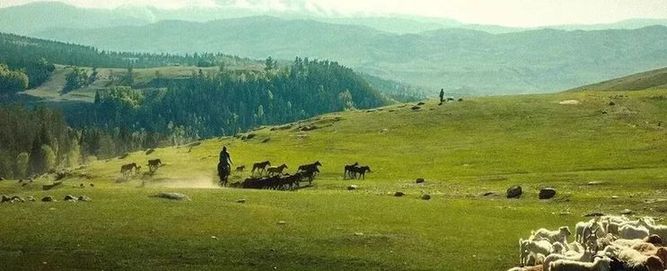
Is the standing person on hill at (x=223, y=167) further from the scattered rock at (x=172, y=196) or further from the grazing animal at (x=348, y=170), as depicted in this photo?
the scattered rock at (x=172, y=196)

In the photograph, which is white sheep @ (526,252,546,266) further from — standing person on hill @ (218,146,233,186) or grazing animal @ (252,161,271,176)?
grazing animal @ (252,161,271,176)

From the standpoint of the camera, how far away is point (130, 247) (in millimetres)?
35031

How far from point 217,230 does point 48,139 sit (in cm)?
17571

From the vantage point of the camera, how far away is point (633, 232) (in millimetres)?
33000

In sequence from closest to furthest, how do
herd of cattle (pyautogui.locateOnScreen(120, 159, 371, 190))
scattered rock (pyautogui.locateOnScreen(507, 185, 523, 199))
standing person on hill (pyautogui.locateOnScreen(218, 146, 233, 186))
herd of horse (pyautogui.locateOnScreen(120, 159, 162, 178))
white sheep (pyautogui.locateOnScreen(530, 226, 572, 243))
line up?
white sheep (pyautogui.locateOnScreen(530, 226, 572, 243))
scattered rock (pyautogui.locateOnScreen(507, 185, 523, 199))
herd of cattle (pyautogui.locateOnScreen(120, 159, 371, 190))
standing person on hill (pyautogui.locateOnScreen(218, 146, 233, 186))
herd of horse (pyautogui.locateOnScreen(120, 159, 162, 178))

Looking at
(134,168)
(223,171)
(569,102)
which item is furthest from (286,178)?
(569,102)

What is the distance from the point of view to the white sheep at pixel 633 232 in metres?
32.7

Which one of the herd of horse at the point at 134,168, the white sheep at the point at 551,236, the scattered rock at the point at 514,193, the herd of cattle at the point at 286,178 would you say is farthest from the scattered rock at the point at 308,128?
the white sheep at the point at 551,236

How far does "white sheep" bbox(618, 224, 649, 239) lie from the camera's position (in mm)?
32719

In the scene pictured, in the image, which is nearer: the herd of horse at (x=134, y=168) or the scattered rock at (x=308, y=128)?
the herd of horse at (x=134, y=168)

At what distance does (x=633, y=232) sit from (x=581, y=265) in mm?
9338

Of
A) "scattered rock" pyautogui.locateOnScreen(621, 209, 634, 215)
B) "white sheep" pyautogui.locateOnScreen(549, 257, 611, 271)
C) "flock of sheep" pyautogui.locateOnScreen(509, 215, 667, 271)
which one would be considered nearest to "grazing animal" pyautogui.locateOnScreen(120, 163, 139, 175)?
"scattered rock" pyautogui.locateOnScreen(621, 209, 634, 215)

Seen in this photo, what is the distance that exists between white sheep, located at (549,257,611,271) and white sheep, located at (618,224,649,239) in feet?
29.2

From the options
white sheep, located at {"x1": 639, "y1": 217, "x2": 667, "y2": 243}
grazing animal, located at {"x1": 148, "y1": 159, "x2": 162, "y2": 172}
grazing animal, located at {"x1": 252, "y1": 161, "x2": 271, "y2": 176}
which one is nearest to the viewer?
white sheep, located at {"x1": 639, "y1": 217, "x2": 667, "y2": 243}
